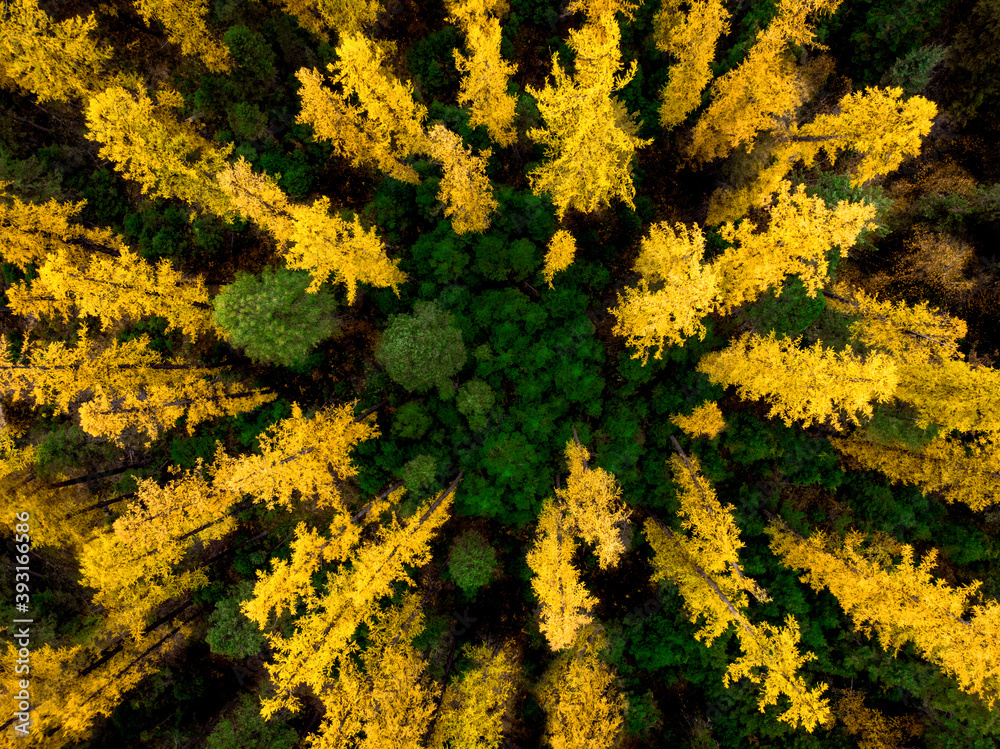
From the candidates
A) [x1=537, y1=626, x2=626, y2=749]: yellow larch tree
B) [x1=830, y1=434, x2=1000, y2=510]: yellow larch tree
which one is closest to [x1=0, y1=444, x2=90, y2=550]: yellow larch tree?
[x1=537, y1=626, x2=626, y2=749]: yellow larch tree

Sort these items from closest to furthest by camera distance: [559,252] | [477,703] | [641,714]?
[559,252]
[477,703]
[641,714]

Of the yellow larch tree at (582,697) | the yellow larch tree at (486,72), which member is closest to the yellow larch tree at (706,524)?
the yellow larch tree at (582,697)

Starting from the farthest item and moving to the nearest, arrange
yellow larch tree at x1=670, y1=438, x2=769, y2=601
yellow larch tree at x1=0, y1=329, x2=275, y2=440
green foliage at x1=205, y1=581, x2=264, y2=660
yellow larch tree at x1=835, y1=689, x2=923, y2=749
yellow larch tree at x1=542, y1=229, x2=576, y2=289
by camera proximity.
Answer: yellow larch tree at x1=835, y1=689, x2=923, y2=749 < green foliage at x1=205, y1=581, x2=264, y2=660 < yellow larch tree at x1=542, y1=229, x2=576, y2=289 < yellow larch tree at x1=0, y1=329, x2=275, y2=440 < yellow larch tree at x1=670, y1=438, x2=769, y2=601

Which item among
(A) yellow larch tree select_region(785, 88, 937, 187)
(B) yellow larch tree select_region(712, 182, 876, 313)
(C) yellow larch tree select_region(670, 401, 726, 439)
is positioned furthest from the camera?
(C) yellow larch tree select_region(670, 401, 726, 439)

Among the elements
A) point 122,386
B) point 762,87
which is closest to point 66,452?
point 122,386

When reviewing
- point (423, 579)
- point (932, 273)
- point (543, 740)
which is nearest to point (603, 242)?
point (932, 273)

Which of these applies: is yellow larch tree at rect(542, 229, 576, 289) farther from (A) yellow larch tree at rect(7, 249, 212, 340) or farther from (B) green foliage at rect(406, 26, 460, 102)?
(A) yellow larch tree at rect(7, 249, 212, 340)

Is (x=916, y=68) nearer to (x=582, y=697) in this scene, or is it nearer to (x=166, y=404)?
(x=582, y=697)

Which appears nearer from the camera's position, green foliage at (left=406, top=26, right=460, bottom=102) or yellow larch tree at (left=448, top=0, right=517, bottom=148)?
yellow larch tree at (left=448, top=0, right=517, bottom=148)
